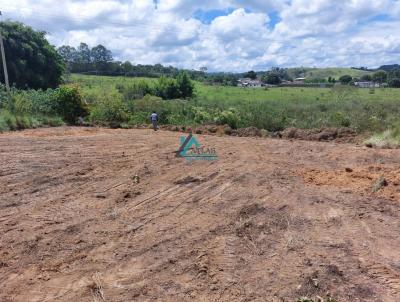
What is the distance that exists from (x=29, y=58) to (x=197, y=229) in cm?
3008

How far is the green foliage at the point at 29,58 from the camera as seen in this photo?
30.4m

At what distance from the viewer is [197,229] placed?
229 inches

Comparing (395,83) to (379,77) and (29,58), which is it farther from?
(29,58)

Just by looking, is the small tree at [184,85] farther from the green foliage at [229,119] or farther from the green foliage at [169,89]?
the green foliage at [229,119]

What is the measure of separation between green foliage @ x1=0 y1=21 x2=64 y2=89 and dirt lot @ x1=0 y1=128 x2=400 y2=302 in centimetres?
2278

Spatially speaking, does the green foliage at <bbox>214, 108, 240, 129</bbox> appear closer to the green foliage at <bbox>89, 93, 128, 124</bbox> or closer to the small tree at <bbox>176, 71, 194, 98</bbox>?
the green foliage at <bbox>89, 93, 128, 124</bbox>

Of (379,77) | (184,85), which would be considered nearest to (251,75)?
(379,77)

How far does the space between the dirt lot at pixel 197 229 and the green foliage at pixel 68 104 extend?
8315mm

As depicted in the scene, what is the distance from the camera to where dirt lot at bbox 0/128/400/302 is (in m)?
4.42

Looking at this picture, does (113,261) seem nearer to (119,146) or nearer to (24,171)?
(24,171)

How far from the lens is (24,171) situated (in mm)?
8680

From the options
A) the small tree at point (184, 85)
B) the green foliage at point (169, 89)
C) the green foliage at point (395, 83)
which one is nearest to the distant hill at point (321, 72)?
the green foliage at point (395, 83)

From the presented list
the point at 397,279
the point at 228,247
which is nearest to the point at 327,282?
the point at 397,279

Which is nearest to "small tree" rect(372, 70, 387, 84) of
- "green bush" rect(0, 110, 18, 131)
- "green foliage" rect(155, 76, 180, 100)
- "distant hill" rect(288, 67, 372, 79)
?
"distant hill" rect(288, 67, 372, 79)
